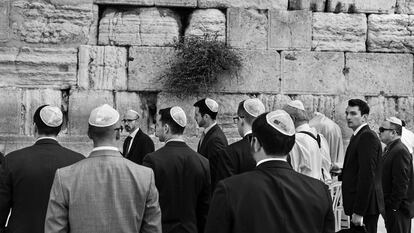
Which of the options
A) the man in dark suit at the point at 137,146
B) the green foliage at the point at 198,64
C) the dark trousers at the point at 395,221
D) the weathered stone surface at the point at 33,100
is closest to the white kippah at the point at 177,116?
the man in dark suit at the point at 137,146

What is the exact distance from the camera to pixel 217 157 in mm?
6031

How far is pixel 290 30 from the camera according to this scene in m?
10.5

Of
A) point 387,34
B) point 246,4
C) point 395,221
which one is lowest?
point 395,221

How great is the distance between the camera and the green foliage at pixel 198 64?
1002 cm

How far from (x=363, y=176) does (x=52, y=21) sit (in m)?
5.63

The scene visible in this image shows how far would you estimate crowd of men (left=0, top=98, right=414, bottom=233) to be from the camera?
3291 millimetres

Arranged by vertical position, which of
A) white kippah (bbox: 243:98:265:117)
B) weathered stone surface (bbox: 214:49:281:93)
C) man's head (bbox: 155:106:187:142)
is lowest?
man's head (bbox: 155:106:187:142)

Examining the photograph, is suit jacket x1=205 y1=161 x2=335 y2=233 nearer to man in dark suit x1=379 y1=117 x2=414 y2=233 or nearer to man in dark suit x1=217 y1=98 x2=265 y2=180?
man in dark suit x1=217 y1=98 x2=265 y2=180

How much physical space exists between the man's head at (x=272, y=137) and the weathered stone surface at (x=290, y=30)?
7.11 meters

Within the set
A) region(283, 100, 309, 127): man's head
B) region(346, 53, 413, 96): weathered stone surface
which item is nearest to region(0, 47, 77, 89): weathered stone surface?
region(283, 100, 309, 127): man's head

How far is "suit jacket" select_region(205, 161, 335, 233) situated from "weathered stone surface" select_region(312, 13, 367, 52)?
7.41m

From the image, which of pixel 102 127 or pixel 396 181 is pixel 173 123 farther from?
pixel 396 181

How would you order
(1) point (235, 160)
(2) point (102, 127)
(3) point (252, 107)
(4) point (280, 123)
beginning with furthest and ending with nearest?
1. (3) point (252, 107)
2. (1) point (235, 160)
3. (2) point (102, 127)
4. (4) point (280, 123)

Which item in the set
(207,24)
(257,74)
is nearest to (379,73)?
(257,74)
